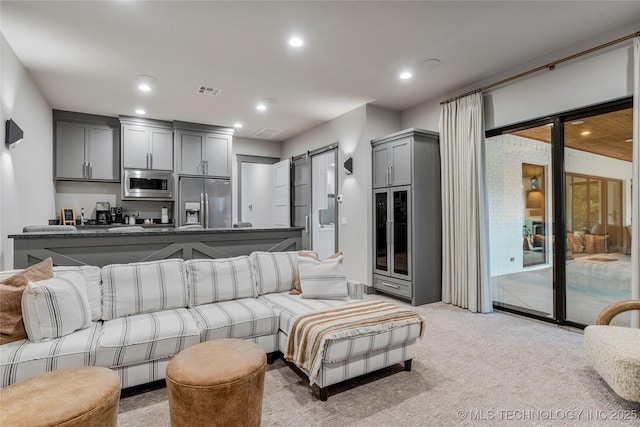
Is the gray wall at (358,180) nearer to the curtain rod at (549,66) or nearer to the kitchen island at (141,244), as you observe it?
the curtain rod at (549,66)

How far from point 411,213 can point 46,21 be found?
4.20m

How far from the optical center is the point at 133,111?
17.2 ft

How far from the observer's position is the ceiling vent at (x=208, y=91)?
4.29m

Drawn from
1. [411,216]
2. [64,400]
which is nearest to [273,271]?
[64,400]

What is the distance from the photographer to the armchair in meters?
1.93

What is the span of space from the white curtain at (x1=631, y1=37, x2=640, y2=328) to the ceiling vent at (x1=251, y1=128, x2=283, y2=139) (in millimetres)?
5099

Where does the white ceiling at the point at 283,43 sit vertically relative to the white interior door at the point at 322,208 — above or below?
above

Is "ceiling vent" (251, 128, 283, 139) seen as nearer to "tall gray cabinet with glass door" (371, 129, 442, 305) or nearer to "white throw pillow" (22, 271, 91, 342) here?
"tall gray cabinet with glass door" (371, 129, 442, 305)

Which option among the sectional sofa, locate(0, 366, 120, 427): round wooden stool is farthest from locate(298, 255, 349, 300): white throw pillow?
locate(0, 366, 120, 427): round wooden stool

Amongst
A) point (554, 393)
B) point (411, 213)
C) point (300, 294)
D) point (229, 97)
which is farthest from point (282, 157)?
point (554, 393)

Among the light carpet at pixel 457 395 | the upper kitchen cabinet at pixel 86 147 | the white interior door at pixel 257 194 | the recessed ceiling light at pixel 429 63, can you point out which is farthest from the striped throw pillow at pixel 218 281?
the white interior door at pixel 257 194

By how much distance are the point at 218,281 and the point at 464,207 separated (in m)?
3.09

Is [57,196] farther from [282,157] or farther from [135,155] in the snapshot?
[282,157]

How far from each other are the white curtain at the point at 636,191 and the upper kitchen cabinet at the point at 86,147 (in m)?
6.71
